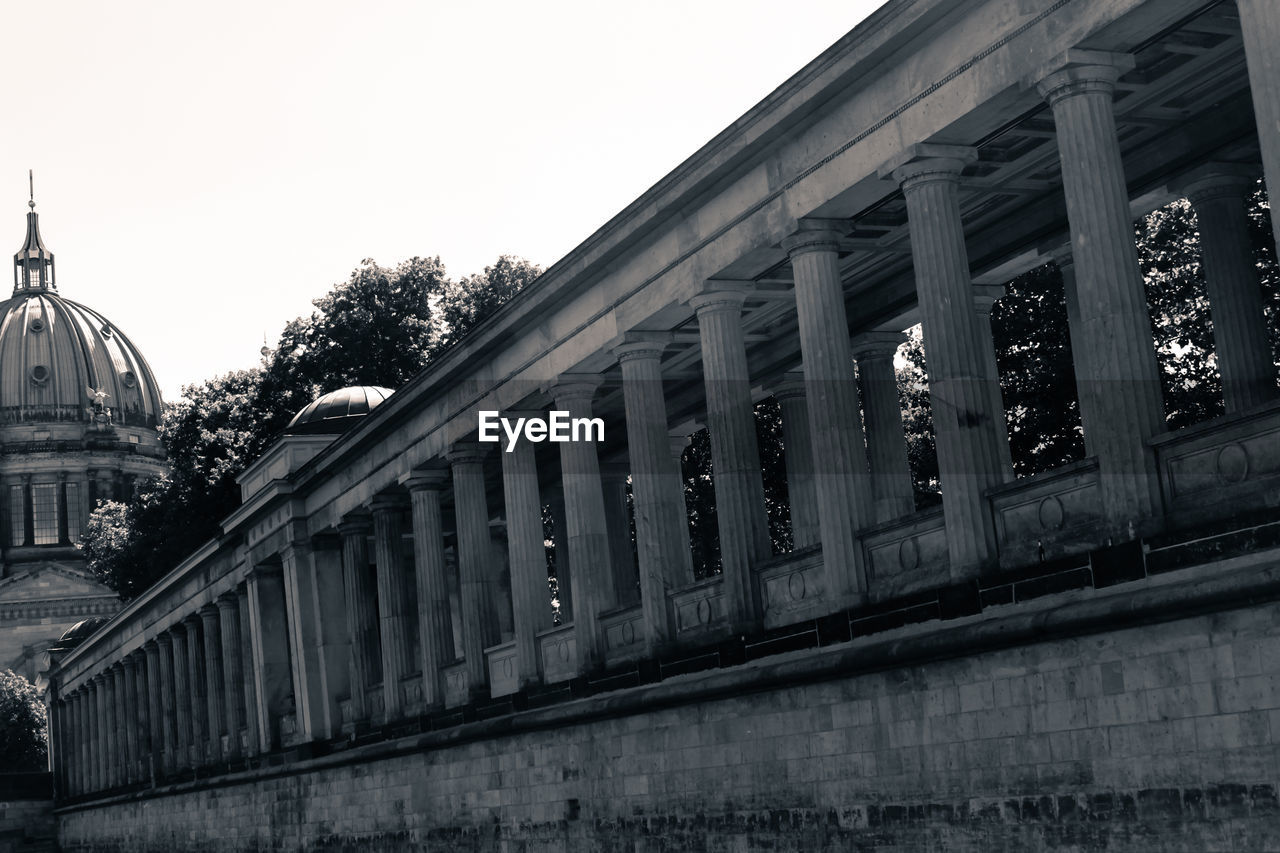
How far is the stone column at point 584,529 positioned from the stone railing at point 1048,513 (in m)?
11.1

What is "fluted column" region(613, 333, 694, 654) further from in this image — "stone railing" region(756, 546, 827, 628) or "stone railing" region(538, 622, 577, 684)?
"stone railing" region(538, 622, 577, 684)

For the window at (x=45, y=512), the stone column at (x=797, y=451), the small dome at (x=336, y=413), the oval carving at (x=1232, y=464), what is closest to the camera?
the oval carving at (x=1232, y=464)

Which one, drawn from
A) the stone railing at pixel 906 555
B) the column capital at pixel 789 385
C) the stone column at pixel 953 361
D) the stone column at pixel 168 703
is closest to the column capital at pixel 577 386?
the column capital at pixel 789 385

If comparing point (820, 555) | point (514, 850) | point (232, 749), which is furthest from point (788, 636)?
point (232, 749)

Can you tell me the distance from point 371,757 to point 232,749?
1322cm

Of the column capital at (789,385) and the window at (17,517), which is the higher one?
the window at (17,517)

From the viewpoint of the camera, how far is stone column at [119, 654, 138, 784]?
64.2 meters

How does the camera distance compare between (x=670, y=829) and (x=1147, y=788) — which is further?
(x=670, y=829)

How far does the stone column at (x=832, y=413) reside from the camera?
23344 millimetres

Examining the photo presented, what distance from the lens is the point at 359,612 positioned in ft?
135

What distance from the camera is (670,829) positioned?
25797 mm

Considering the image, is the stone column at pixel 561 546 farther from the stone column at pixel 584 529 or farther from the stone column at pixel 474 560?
the stone column at pixel 584 529

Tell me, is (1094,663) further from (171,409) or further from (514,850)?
(171,409)

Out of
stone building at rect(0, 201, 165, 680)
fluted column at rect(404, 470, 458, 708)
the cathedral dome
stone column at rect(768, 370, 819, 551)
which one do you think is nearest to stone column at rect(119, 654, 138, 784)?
fluted column at rect(404, 470, 458, 708)
